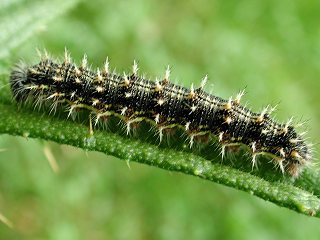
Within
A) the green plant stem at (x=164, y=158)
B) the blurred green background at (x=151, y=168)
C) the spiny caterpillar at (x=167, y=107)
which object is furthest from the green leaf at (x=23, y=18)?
the blurred green background at (x=151, y=168)

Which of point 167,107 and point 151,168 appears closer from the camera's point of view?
point 167,107

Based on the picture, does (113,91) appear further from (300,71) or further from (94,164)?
(300,71)

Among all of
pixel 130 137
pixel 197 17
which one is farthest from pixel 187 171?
pixel 197 17

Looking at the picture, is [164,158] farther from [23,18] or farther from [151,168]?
[151,168]

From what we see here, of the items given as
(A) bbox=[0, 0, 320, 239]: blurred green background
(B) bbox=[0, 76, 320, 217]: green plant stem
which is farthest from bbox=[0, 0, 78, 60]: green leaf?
(A) bbox=[0, 0, 320, 239]: blurred green background

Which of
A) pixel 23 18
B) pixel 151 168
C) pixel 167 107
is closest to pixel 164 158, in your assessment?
pixel 167 107

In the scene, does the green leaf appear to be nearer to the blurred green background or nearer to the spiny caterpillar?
the spiny caterpillar
